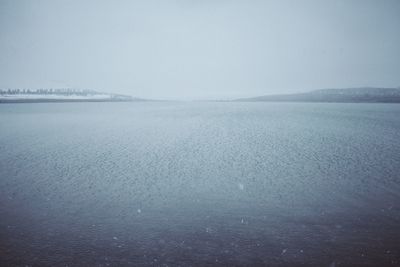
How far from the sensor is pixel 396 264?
8.65m

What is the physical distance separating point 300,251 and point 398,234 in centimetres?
482

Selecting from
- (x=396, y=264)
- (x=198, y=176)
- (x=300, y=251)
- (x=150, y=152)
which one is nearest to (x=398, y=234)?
(x=396, y=264)

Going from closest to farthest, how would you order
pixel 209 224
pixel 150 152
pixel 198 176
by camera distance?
pixel 209 224
pixel 198 176
pixel 150 152

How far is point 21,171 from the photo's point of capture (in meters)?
20.3

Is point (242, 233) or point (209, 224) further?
point (209, 224)

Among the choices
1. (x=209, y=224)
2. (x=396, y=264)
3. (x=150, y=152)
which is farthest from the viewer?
(x=150, y=152)

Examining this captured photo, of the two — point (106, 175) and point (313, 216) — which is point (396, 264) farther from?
point (106, 175)

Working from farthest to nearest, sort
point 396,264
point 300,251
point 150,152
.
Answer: point 150,152, point 300,251, point 396,264

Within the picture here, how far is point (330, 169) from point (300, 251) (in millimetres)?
13397

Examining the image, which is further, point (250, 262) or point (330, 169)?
point (330, 169)

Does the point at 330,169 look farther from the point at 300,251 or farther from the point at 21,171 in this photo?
the point at 21,171

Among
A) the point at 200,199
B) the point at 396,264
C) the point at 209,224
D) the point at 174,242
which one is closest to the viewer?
the point at 396,264

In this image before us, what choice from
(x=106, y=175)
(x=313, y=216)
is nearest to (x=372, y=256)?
(x=313, y=216)

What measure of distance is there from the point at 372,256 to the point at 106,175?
58.9 feet
